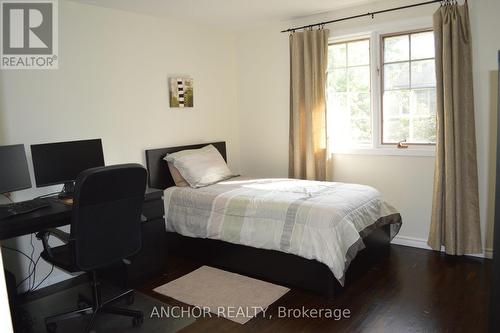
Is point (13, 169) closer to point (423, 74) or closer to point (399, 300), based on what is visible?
point (399, 300)

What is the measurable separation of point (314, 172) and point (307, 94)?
2.73 feet

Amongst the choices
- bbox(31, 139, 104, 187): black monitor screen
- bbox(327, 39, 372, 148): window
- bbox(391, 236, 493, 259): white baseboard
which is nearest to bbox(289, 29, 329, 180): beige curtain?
bbox(327, 39, 372, 148): window

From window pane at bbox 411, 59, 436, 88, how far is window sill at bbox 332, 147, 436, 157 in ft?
2.02

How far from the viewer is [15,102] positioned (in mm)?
3154

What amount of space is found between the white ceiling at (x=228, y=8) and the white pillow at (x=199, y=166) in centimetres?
138

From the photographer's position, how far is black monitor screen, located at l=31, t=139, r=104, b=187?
3.14 m

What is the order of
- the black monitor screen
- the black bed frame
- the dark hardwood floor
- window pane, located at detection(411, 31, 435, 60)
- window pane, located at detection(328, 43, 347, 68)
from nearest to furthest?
the dark hardwood floor, the black bed frame, the black monitor screen, window pane, located at detection(411, 31, 435, 60), window pane, located at detection(328, 43, 347, 68)

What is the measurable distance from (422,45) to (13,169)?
3616mm

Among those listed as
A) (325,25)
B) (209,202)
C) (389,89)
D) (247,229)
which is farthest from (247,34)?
(247,229)

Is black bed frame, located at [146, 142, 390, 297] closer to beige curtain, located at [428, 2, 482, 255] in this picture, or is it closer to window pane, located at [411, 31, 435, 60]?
beige curtain, located at [428, 2, 482, 255]

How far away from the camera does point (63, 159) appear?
10.8ft

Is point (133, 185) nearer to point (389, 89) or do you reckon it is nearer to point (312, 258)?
point (312, 258)

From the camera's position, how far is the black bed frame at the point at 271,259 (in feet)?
9.89

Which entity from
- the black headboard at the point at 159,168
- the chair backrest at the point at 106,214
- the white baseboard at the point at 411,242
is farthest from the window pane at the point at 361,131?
the chair backrest at the point at 106,214
